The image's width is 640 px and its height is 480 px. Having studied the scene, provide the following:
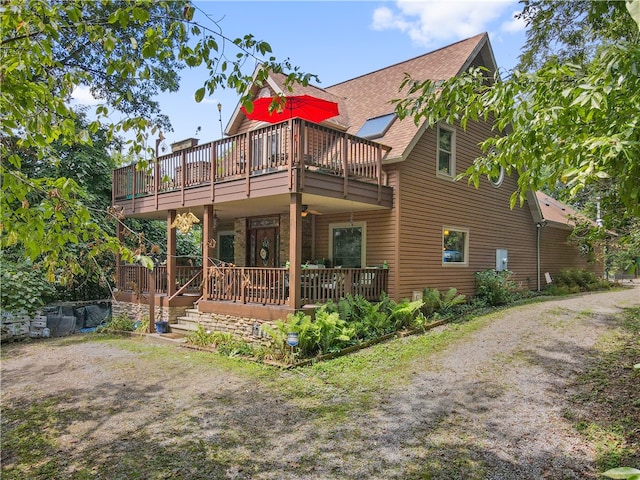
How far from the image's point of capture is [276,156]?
9406mm

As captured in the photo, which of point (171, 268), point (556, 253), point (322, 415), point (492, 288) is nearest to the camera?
point (322, 415)

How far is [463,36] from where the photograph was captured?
563 inches

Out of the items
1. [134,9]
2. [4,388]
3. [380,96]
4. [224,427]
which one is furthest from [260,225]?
[134,9]

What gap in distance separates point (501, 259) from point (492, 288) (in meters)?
2.11

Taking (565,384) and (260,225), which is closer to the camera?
(565,384)

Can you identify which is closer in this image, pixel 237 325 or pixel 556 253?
pixel 237 325

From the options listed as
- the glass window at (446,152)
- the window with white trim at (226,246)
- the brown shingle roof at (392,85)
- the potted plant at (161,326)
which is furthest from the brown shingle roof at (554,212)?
the potted plant at (161,326)

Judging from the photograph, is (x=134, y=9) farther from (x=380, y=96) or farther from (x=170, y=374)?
(x=380, y=96)

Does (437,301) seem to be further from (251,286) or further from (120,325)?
(120,325)

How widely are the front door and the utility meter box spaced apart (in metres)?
8.12

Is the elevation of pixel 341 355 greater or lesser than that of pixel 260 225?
lesser

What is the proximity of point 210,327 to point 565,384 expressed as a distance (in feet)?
26.0

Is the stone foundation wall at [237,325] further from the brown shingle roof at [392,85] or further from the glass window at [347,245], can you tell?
the brown shingle roof at [392,85]

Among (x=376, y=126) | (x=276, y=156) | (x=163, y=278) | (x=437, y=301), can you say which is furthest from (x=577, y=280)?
(x=163, y=278)
